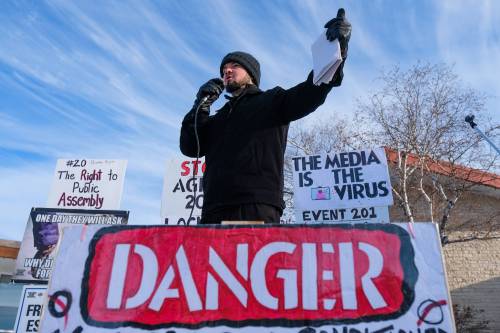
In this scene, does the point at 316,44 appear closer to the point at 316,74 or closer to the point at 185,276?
the point at 316,74

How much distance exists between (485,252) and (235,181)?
14912 mm

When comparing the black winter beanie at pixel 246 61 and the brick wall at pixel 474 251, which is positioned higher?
the brick wall at pixel 474 251

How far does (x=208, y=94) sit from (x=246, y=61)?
0.32 metres

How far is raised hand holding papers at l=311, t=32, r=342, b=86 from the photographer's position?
6.03ft

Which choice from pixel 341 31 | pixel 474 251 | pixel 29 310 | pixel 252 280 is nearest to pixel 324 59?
pixel 341 31

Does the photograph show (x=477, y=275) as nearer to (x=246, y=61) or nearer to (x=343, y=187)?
(x=343, y=187)

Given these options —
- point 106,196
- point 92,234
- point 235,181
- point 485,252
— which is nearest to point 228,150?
point 235,181

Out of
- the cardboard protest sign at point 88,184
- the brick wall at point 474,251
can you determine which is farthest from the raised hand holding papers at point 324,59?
the brick wall at point 474,251

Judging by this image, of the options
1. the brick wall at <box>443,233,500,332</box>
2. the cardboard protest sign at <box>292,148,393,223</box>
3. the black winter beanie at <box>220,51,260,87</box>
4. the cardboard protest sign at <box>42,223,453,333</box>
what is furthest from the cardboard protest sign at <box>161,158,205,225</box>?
the brick wall at <box>443,233,500,332</box>

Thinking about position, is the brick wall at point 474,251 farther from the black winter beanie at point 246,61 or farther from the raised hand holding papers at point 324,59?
the raised hand holding papers at point 324,59

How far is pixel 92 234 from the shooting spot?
1896 millimetres

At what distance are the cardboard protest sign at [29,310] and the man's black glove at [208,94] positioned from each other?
14.3ft

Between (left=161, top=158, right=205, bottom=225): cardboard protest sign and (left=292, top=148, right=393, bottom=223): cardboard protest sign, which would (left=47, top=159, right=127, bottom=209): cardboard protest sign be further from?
(left=292, top=148, right=393, bottom=223): cardboard protest sign

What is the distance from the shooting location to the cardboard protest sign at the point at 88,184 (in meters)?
7.21
